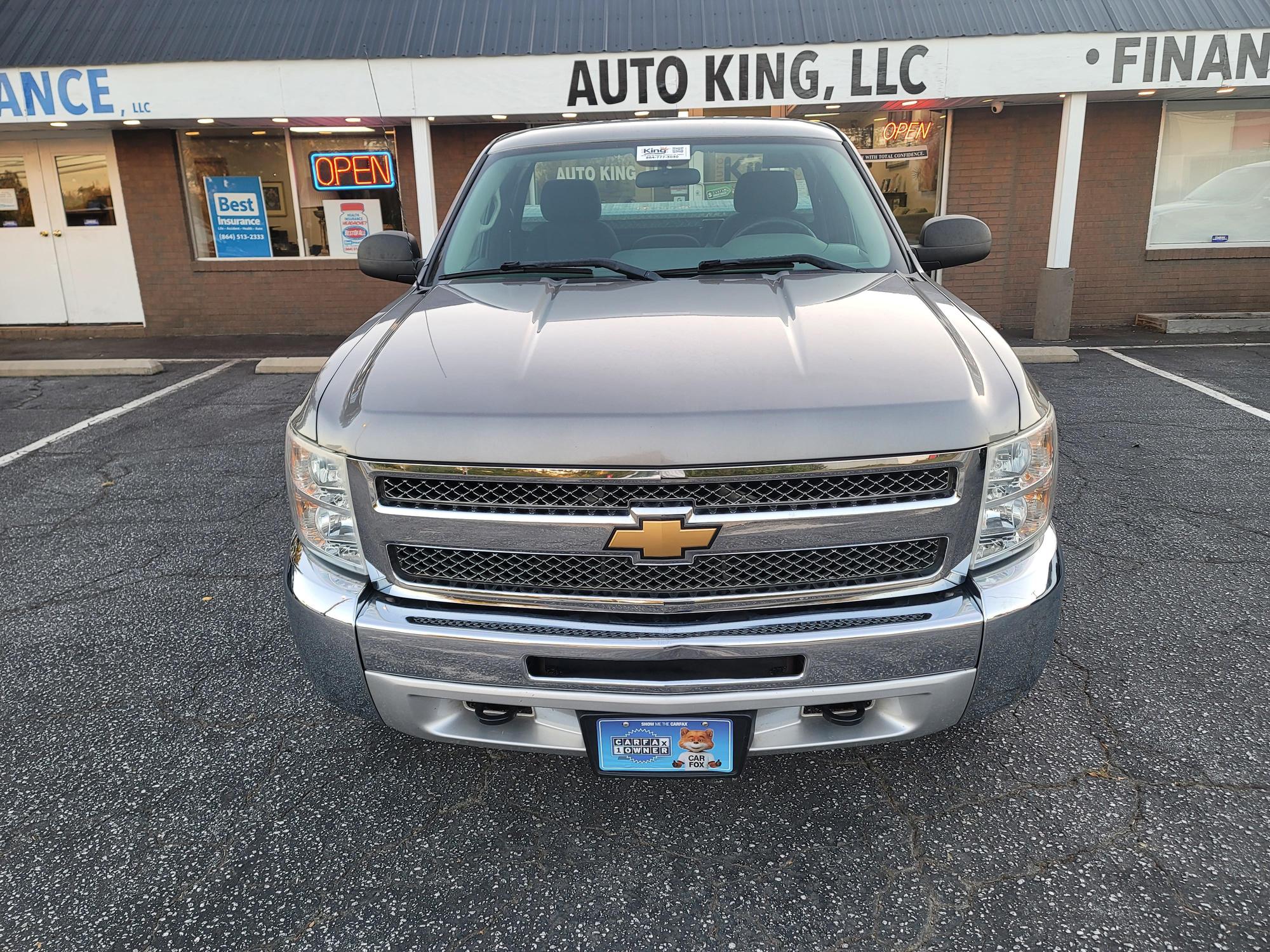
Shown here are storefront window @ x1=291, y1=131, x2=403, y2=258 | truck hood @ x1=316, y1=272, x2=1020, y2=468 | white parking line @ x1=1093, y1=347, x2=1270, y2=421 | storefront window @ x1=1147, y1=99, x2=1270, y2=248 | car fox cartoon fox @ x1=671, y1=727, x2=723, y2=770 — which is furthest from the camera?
storefront window @ x1=291, y1=131, x2=403, y2=258

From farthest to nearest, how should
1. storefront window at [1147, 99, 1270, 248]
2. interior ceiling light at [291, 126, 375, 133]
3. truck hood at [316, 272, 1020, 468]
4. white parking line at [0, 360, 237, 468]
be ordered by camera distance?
1. interior ceiling light at [291, 126, 375, 133]
2. storefront window at [1147, 99, 1270, 248]
3. white parking line at [0, 360, 237, 468]
4. truck hood at [316, 272, 1020, 468]

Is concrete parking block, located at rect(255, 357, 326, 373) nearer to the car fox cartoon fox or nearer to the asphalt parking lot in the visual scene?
the asphalt parking lot

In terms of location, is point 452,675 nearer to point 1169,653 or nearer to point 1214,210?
point 1169,653

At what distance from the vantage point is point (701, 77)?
8.48 meters

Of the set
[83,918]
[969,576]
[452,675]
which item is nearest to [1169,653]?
[969,576]

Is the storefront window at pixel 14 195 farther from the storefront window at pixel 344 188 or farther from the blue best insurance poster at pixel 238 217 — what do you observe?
the storefront window at pixel 344 188

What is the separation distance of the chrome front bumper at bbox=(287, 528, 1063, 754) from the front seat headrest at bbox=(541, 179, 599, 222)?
173 cm

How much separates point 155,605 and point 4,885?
1.59 m

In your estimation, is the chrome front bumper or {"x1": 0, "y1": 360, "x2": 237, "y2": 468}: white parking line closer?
the chrome front bumper

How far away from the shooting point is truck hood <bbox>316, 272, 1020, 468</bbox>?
1842 millimetres

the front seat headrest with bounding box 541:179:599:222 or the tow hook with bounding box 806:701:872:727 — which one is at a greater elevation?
the front seat headrest with bounding box 541:179:599:222

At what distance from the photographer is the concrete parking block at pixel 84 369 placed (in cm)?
871

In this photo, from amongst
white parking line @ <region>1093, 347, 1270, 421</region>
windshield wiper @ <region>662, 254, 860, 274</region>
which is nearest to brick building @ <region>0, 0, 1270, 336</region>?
white parking line @ <region>1093, 347, 1270, 421</region>

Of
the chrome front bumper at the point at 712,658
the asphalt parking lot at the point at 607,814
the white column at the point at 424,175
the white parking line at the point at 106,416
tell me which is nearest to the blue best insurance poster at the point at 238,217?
the white parking line at the point at 106,416
